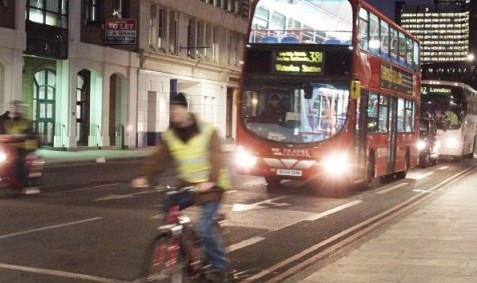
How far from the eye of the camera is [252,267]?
9.12 metres

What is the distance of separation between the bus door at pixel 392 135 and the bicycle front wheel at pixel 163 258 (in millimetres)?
14907

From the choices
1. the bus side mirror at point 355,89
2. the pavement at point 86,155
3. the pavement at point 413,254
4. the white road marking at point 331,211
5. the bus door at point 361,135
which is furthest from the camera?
the pavement at point 86,155

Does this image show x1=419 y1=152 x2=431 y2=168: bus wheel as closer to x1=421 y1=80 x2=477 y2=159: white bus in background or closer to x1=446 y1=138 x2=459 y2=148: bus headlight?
x1=421 y1=80 x2=477 y2=159: white bus in background

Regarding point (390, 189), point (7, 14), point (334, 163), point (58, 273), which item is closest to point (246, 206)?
point (334, 163)

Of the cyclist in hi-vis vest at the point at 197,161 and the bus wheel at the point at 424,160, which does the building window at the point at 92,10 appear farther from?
the cyclist in hi-vis vest at the point at 197,161

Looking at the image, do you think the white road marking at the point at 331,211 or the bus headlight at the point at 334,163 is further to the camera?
the bus headlight at the point at 334,163

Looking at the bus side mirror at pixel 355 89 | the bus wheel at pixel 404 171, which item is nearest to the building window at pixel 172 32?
the bus wheel at pixel 404 171

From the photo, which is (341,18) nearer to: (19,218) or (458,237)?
(458,237)

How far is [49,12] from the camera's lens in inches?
1329

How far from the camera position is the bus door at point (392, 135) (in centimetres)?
2133

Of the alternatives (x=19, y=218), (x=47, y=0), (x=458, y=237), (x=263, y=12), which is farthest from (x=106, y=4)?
(x=458, y=237)

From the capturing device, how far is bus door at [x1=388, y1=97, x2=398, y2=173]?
21328mm

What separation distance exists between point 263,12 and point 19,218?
810 centimetres

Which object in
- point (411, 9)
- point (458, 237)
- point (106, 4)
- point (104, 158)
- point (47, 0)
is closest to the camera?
point (458, 237)
